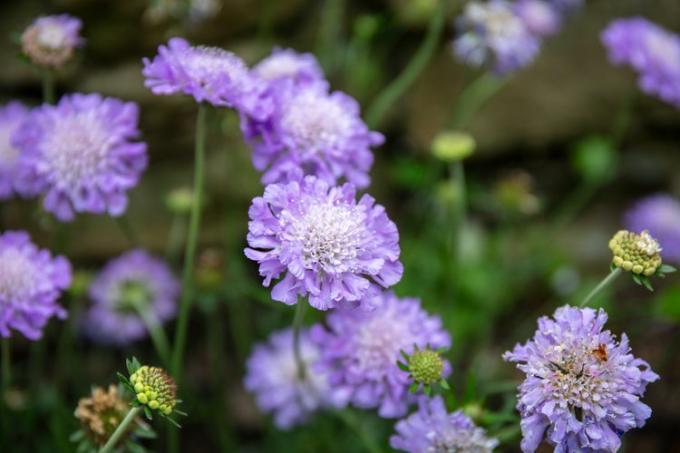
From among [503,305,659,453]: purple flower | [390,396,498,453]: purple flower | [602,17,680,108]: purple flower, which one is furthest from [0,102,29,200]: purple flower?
[602,17,680,108]: purple flower

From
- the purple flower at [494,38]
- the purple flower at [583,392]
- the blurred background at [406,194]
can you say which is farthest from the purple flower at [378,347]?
the purple flower at [494,38]

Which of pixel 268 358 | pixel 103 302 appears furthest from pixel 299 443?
pixel 103 302

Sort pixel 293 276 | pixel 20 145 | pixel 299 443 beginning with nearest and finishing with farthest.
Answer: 1. pixel 293 276
2. pixel 20 145
3. pixel 299 443

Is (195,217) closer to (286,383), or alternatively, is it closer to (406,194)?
(286,383)

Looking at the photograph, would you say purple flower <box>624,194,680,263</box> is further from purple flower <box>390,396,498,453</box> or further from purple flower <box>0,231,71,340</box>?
→ purple flower <box>0,231,71,340</box>

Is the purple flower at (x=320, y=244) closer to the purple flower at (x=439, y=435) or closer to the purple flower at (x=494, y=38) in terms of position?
the purple flower at (x=439, y=435)

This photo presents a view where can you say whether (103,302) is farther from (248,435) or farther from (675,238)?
(675,238)
